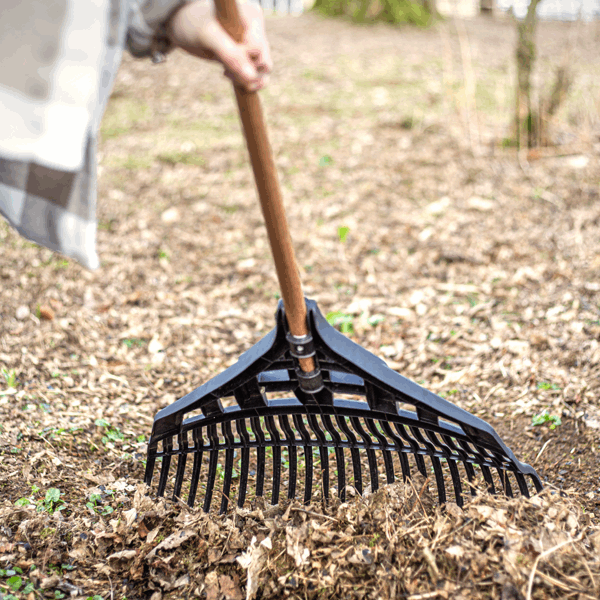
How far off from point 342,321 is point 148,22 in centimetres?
203

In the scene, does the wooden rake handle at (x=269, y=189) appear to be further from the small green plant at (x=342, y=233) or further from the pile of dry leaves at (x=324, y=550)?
the small green plant at (x=342, y=233)

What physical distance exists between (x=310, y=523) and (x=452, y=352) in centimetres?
137

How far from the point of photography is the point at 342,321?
3109 millimetres

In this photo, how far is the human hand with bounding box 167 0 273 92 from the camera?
4.21 feet

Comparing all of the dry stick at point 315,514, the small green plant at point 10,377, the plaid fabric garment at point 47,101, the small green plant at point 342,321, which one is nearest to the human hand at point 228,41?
the plaid fabric garment at point 47,101

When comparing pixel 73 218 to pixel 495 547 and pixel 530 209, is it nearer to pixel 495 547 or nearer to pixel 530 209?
pixel 495 547

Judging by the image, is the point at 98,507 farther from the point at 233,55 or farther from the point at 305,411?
the point at 233,55

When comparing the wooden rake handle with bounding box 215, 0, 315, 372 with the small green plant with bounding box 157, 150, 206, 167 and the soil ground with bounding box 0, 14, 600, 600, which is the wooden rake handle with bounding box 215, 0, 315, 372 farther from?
the small green plant with bounding box 157, 150, 206, 167

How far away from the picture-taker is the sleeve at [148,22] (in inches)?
52.4

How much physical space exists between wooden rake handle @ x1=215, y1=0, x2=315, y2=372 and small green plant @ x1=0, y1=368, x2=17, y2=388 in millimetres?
1451

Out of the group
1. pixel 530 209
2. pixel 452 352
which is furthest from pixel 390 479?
pixel 530 209

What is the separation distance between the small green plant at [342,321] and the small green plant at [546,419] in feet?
3.56

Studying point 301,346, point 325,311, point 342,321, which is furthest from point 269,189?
point 325,311

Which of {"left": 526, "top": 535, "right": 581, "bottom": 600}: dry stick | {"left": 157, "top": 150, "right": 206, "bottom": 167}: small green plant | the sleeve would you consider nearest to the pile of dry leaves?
{"left": 526, "top": 535, "right": 581, "bottom": 600}: dry stick
